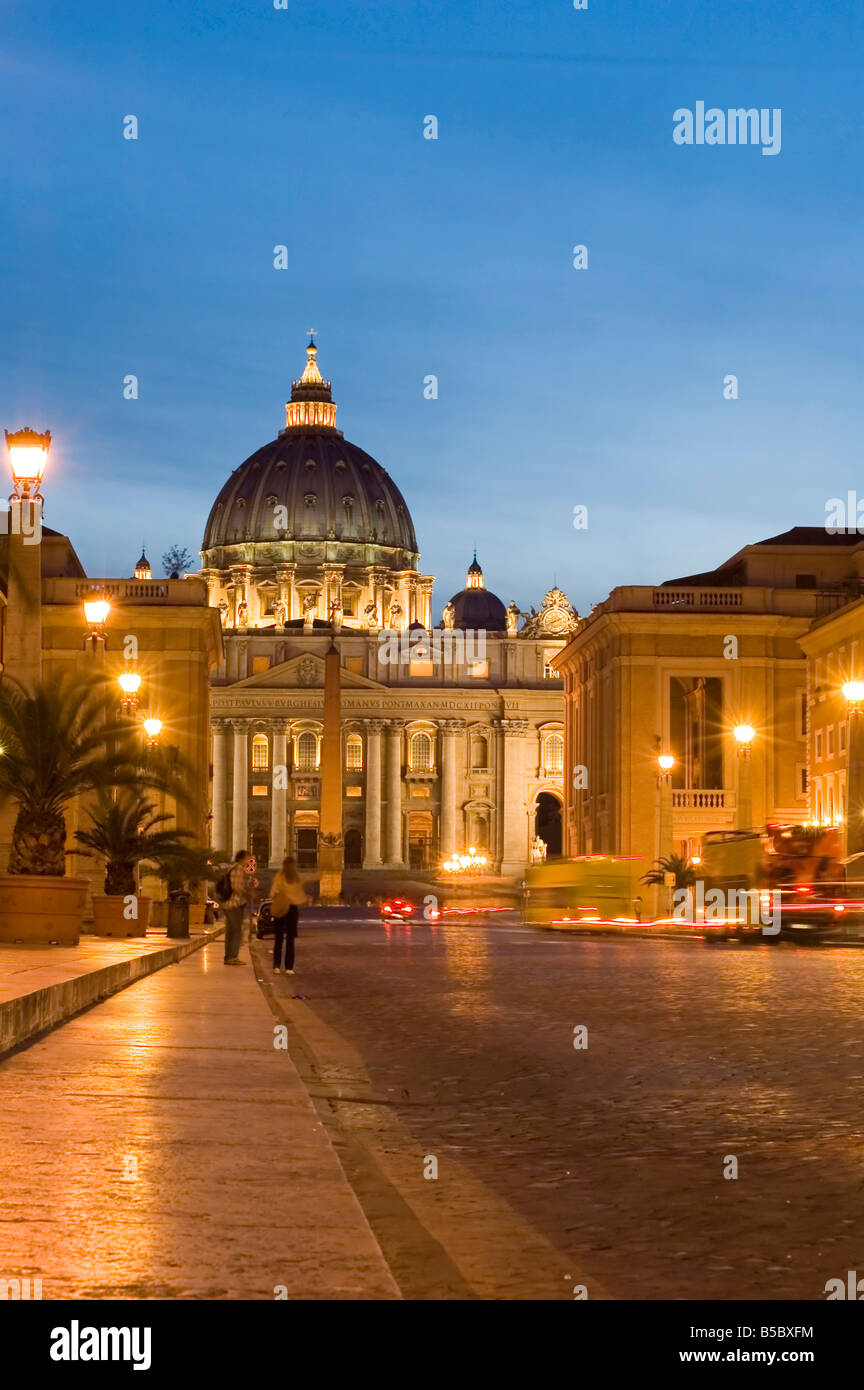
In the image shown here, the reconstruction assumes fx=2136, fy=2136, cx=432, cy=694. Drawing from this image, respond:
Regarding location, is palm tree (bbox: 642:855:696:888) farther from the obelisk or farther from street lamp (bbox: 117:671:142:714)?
street lamp (bbox: 117:671:142:714)

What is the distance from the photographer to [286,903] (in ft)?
78.2

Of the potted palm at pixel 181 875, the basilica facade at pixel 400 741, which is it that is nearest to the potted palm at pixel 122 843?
the potted palm at pixel 181 875

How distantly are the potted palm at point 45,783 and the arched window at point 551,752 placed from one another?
414ft

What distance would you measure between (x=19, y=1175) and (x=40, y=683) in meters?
19.5

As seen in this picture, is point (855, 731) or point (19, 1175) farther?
point (855, 731)

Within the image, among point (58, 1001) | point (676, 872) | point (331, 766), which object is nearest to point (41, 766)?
point (58, 1001)

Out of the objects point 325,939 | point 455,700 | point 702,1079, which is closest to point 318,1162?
point 702,1079

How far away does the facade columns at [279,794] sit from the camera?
14950 centimetres

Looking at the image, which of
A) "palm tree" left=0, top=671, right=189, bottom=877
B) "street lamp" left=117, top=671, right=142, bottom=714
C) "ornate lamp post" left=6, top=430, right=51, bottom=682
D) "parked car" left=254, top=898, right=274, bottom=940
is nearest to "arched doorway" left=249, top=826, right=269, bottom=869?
"parked car" left=254, top=898, right=274, bottom=940

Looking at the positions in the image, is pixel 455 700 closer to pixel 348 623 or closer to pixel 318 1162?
pixel 348 623

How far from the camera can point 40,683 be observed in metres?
26.0

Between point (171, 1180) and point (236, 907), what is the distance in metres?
19.1

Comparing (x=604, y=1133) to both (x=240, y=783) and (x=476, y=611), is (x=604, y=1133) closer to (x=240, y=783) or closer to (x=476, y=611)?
(x=240, y=783)

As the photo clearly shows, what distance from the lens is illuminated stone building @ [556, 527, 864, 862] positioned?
7856 centimetres
